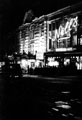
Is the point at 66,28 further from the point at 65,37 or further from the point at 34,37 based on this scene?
the point at 34,37

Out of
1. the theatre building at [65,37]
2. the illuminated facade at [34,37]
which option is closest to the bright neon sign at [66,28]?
the theatre building at [65,37]

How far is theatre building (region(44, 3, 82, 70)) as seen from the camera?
112ft

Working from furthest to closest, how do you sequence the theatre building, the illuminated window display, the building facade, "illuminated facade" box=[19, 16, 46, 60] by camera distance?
1. "illuminated facade" box=[19, 16, 46, 60]
2. the illuminated window display
3. the building facade
4. the theatre building

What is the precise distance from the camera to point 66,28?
3662 centimetres

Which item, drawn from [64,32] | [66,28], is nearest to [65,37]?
[64,32]

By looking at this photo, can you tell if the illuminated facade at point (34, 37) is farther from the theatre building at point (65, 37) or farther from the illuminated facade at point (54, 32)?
the theatre building at point (65, 37)

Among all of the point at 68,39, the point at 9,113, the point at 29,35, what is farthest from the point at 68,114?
the point at 29,35

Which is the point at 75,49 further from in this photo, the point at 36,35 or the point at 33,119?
the point at 33,119

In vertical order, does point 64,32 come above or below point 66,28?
below

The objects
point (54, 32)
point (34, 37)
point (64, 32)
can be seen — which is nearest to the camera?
point (64, 32)

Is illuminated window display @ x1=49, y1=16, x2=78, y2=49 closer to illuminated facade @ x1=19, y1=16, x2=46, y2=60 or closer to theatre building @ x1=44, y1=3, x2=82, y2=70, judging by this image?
theatre building @ x1=44, y1=3, x2=82, y2=70

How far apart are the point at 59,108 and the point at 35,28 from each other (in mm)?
37353

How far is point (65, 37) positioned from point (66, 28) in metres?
1.38

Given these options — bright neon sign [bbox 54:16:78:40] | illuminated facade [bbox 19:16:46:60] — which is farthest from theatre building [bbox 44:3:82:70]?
illuminated facade [bbox 19:16:46:60]
